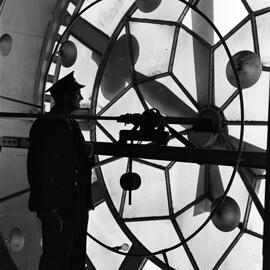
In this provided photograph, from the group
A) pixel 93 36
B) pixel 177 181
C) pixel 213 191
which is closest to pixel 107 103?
pixel 93 36

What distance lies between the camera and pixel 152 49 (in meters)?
6.18

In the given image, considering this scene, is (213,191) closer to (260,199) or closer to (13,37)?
(260,199)

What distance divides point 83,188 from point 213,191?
1.53 meters

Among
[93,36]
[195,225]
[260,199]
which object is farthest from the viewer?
[93,36]

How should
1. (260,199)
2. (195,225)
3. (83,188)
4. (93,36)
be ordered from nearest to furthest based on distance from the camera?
(83,188) → (260,199) → (195,225) → (93,36)

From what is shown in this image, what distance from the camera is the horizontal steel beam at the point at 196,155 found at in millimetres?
4309

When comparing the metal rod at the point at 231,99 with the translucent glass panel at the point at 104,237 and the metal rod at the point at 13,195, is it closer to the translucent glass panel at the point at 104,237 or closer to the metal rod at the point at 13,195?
the translucent glass panel at the point at 104,237

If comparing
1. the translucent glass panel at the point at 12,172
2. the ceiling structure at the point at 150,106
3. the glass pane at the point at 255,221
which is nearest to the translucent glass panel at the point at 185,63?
the ceiling structure at the point at 150,106

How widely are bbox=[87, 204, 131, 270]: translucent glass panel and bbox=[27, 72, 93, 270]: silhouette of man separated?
172 cm

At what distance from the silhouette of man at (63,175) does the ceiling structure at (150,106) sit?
585mm

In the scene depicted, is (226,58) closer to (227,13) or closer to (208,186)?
(227,13)

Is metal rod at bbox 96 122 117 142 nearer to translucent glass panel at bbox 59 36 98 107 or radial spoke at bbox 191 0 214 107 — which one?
translucent glass panel at bbox 59 36 98 107

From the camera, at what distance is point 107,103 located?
6578 millimetres

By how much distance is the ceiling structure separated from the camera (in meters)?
5.48
